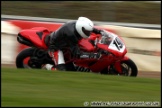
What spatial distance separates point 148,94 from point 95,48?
11.6 ft

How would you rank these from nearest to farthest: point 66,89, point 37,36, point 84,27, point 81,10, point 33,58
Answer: point 66,89, point 84,27, point 33,58, point 37,36, point 81,10

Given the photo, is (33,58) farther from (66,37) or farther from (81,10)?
(81,10)

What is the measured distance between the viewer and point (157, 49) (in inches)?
472

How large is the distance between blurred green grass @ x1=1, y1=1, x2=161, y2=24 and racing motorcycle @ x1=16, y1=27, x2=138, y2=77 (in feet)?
23.2

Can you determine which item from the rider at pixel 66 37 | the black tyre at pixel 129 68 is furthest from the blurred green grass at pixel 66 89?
the black tyre at pixel 129 68

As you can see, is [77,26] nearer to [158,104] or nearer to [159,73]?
[159,73]

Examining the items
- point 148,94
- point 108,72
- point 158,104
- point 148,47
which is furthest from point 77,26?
point 158,104

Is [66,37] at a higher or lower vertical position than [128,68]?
higher

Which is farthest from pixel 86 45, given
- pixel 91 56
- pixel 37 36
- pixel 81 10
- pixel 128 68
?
pixel 81 10

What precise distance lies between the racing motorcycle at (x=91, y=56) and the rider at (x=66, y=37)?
120mm

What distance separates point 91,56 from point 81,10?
8.37 metres

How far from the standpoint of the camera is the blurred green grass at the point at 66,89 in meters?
6.20

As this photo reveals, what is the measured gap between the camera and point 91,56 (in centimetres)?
1034

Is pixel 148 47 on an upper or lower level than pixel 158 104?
upper
